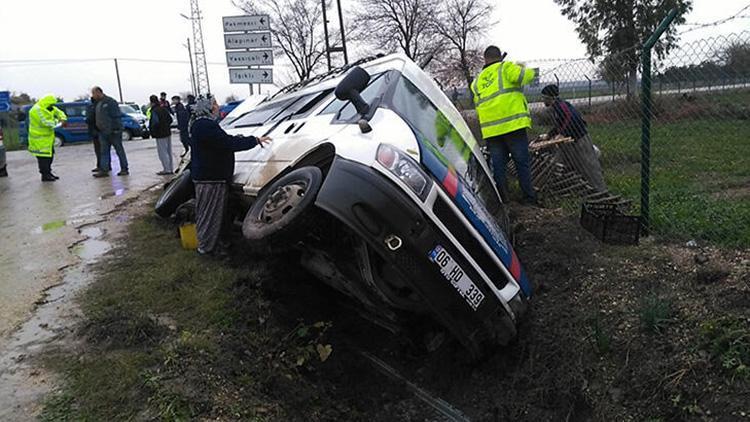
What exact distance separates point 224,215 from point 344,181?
7.57 feet

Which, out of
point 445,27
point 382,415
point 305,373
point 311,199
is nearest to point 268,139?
point 311,199

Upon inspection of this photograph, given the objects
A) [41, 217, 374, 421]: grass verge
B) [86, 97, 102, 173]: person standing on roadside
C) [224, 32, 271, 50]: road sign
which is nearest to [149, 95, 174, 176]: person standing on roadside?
[86, 97, 102, 173]: person standing on roadside

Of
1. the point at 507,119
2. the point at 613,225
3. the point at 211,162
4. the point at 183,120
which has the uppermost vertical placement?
the point at 183,120

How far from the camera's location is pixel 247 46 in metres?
11.8

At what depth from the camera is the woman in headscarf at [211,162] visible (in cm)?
468

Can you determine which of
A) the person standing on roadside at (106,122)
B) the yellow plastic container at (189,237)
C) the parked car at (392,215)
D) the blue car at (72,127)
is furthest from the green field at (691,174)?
the blue car at (72,127)

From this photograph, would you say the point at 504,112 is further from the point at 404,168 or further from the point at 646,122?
the point at 404,168

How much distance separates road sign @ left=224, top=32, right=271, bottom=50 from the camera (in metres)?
11.7

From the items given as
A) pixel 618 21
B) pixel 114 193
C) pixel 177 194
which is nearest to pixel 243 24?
pixel 114 193

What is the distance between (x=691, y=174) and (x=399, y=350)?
222 inches

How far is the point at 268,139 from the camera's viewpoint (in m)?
4.46

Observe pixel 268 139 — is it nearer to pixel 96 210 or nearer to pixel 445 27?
pixel 96 210

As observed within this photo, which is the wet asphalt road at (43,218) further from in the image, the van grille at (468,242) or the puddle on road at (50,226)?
the van grille at (468,242)

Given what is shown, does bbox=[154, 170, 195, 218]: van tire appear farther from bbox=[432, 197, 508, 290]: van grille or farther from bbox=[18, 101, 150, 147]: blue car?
bbox=[18, 101, 150, 147]: blue car
